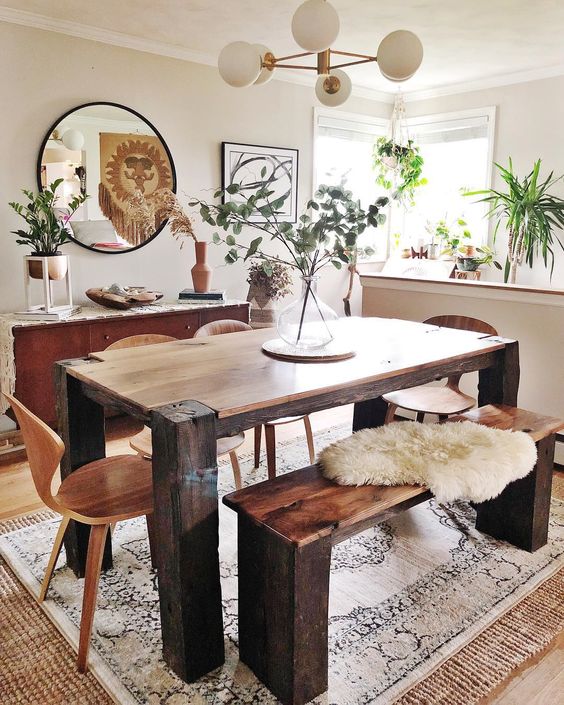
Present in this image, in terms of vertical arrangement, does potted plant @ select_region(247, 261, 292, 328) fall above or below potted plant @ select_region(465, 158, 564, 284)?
below

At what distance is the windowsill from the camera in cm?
317

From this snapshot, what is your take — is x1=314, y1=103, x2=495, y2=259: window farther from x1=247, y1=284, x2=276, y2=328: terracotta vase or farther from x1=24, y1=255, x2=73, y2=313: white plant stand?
x1=24, y1=255, x2=73, y2=313: white plant stand

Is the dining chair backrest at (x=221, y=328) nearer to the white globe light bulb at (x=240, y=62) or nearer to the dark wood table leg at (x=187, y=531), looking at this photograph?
the white globe light bulb at (x=240, y=62)

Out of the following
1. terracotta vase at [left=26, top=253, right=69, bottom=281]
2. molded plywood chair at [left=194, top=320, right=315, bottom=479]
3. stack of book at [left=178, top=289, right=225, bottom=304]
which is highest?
terracotta vase at [left=26, top=253, right=69, bottom=281]

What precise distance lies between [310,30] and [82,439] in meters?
1.54

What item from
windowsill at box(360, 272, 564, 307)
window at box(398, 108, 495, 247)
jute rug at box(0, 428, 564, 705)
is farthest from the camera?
window at box(398, 108, 495, 247)

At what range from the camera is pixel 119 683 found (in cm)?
171

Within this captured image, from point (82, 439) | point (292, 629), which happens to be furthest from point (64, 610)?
point (292, 629)

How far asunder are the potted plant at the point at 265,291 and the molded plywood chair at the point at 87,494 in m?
2.53

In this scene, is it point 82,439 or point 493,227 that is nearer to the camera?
point 82,439

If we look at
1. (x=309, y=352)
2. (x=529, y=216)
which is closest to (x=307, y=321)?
(x=309, y=352)

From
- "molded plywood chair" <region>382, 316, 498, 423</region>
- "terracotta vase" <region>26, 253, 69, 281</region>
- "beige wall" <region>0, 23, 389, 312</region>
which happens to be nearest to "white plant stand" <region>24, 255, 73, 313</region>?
"terracotta vase" <region>26, 253, 69, 281</region>

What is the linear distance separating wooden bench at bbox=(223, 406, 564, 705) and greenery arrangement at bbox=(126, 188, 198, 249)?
2.60 metres

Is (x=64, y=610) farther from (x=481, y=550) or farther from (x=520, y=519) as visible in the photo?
(x=520, y=519)
